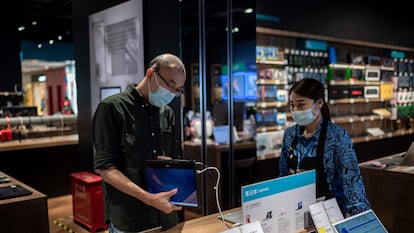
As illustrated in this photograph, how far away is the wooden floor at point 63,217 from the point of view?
4.53m

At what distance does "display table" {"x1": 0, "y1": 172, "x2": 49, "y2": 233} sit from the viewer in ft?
9.41

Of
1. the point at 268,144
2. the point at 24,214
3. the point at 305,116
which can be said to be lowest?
the point at 24,214

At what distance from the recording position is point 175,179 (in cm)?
182

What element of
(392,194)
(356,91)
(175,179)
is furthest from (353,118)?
(175,179)

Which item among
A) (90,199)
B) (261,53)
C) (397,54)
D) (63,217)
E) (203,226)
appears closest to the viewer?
(203,226)

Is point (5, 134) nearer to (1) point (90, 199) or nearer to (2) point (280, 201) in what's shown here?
(1) point (90, 199)

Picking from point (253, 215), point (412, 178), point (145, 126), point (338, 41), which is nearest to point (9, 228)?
point (145, 126)

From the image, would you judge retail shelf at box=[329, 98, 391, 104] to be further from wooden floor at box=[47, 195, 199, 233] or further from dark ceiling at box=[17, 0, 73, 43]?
dark ceiling at box=[17, 0, 73, 43]

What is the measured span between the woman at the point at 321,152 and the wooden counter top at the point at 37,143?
421 centimetres

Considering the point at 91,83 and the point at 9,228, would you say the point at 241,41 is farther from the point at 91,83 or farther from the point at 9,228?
the point at 9,228

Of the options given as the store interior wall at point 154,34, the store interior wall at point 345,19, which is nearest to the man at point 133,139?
the store interior wall at point 154,34

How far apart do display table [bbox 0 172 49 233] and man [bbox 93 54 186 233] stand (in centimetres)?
103

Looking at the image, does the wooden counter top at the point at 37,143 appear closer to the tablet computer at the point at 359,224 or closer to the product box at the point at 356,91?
the product box at the point at 356,91

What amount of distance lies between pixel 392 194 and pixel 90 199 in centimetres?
298
